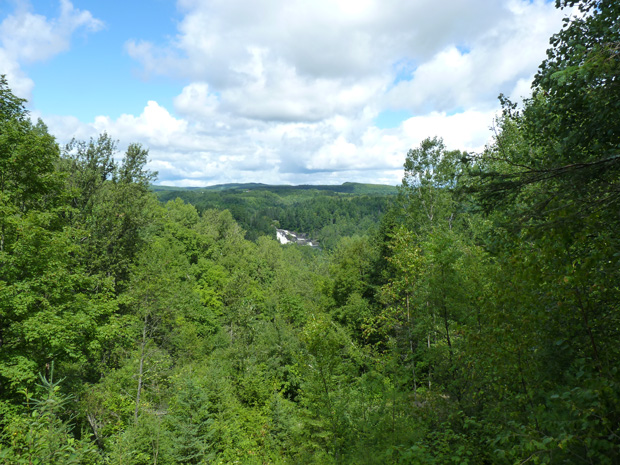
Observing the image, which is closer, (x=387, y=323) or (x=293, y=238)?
(x=387, y=323)

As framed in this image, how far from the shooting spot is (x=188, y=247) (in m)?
46.1

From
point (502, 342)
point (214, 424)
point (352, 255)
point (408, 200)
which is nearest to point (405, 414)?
point (502, 342)

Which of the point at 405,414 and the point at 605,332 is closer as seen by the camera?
the point at 605,332

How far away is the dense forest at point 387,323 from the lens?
368 cm

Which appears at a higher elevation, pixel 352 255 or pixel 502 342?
pixel 502 342

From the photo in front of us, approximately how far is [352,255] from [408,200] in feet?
31.1

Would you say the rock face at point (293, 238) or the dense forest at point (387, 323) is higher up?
the dense forest at point (387, 323)

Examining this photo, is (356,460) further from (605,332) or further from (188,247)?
(188,247)

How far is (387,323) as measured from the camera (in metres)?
13.5

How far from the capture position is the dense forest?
12.1 ft

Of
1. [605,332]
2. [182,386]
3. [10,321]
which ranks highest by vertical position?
[605,332]

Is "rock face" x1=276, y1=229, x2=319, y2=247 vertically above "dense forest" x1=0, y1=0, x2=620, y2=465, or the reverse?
Result: "dense forest" x1=0, y1=0, x2=620, y2=465

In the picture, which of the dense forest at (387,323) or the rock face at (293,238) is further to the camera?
the rock face at (293,238)

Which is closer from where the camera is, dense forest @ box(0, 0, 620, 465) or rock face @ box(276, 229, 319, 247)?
dense forest @ box(0, 0, 620, 465)
